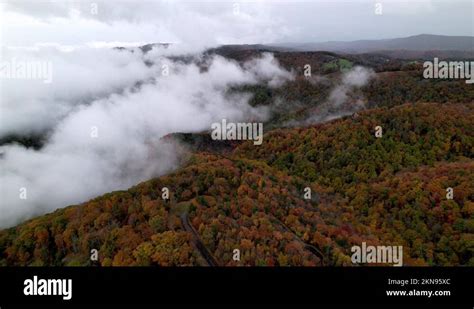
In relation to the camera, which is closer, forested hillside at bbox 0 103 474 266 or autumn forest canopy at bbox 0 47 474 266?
forested hillside at bbox 0 103 474 266

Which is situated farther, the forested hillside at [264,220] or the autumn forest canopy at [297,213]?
the autumn forest canopy at [297,213]

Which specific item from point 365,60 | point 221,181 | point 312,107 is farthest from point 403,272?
point 365,60

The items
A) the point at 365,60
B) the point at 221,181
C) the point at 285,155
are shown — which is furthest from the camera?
the point at 365,60

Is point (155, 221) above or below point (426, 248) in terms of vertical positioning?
above

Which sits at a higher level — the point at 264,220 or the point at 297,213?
the point at 264,220

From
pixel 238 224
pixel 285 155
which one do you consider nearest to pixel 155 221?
pixel 238 224

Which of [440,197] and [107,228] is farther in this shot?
[440,197]

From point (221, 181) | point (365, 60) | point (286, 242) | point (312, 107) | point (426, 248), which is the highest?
point (365, 60)

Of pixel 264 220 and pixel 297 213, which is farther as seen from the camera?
pixel 297 213

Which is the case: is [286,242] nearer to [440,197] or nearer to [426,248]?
[426,248]

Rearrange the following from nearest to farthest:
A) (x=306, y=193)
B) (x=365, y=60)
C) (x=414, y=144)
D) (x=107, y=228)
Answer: (x=107, y=228) < (x=306, y=193) < (x=414, y=144) < (x=365, y=60)
